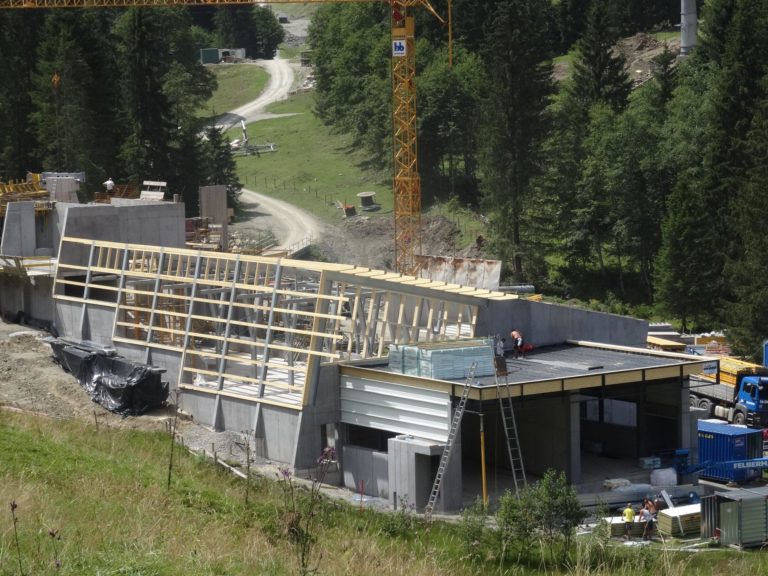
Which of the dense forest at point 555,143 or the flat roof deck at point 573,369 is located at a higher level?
the dense forest at point 555,143

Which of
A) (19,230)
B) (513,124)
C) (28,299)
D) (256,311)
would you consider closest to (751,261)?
(513,124)

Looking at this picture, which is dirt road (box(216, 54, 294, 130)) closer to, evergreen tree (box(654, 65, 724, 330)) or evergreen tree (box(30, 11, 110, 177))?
evergreen tree (box(30, 11, 110, 177))

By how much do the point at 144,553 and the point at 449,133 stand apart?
8113 cm

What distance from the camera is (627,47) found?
392 feet

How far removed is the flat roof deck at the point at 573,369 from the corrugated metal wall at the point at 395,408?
33 centimetres

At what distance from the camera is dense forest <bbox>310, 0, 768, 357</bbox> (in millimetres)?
66875

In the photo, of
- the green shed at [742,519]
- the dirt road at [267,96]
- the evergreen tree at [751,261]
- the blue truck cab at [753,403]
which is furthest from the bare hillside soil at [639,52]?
the green shed at [742,519]

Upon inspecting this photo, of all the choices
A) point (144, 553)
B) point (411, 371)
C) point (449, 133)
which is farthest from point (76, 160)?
point (144, 553)

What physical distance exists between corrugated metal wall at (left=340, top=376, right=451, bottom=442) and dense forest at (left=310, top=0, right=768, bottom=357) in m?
26.5

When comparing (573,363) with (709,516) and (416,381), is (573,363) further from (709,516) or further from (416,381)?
(709,516)

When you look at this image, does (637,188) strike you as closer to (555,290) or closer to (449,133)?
(555,290)

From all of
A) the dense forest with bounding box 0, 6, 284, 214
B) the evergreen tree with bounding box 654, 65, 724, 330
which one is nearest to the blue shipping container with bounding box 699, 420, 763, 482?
the evergreen tree with bounding box 654, 65, 724, 330

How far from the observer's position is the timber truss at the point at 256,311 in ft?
125

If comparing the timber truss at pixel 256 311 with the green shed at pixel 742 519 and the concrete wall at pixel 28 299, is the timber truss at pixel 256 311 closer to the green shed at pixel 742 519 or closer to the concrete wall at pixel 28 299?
the concrete wall at pixel 28 299
